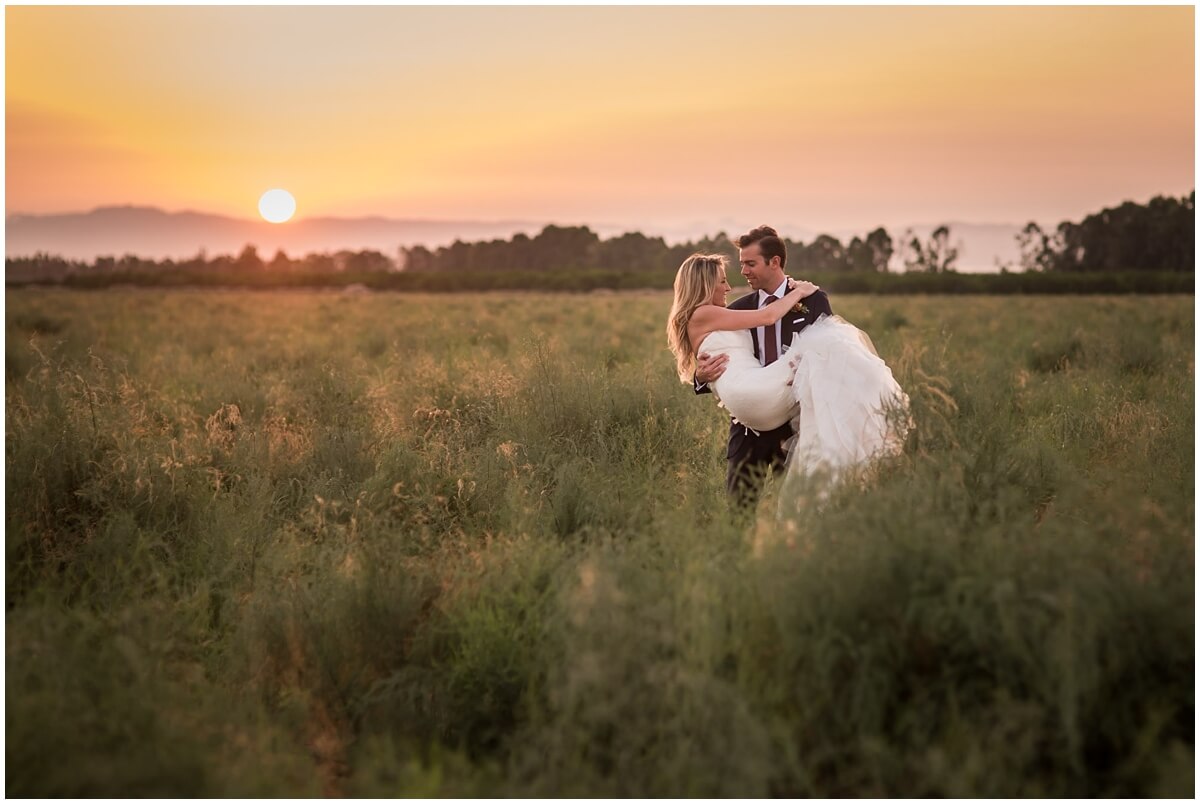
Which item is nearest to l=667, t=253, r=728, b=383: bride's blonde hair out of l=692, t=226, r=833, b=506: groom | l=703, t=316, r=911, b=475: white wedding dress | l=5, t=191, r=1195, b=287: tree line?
l=692, t=226, r=833, b=506: groom

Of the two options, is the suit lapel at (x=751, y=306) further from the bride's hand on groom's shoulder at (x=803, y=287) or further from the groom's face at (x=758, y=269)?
the bride's hand on groom's shoulder at (x=803, y=287)

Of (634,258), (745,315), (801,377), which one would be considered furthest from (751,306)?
(634,258)

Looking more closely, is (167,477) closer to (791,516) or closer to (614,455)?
(614,455)

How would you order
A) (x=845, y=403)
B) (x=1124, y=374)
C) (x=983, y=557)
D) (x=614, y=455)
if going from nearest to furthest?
(x=983, y=557), (x=845, y=403), (x=614, y=455), (x=1124, y=374)

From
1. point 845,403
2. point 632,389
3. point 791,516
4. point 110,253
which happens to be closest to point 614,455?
point 632,389

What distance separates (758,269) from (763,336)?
440 millimetres

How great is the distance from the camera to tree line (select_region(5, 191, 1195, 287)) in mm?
82812

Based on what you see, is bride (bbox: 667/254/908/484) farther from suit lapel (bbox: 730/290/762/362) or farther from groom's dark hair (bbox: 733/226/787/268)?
groom's dark hair (bbox: 733/226/787/268)

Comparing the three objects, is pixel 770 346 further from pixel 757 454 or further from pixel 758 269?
pixel 757 454

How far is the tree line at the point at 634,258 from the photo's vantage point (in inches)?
3260

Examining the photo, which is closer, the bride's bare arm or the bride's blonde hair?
the bride's bare arm

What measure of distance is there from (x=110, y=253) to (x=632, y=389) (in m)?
124

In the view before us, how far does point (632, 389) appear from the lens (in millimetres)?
8172

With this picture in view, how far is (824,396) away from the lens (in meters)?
Result: 5.14
